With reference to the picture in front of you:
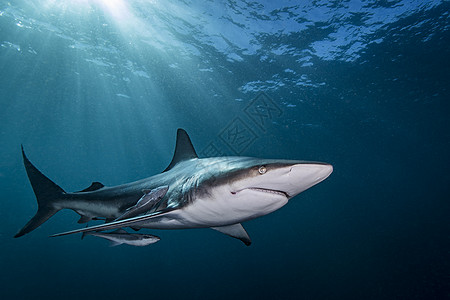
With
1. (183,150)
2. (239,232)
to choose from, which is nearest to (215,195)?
(239,232)

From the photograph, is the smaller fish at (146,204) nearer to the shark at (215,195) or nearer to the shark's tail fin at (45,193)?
the shark at (215,195)

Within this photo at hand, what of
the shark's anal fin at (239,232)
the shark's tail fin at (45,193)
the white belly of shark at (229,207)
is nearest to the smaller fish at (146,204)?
the white belly of shark at (229,207)

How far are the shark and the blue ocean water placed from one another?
262 cm

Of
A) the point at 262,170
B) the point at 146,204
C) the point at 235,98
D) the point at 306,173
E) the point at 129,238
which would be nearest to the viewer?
the point at 306,173

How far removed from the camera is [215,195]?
251cm

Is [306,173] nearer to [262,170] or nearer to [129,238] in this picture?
[262,170]

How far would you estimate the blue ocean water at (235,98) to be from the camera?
13516mm

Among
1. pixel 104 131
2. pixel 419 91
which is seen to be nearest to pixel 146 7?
pixel 419 91

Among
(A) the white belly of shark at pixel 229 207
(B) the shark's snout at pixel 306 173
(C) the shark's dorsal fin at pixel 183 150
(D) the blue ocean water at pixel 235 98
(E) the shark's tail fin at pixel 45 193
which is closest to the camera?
(B) the shark's snout at pixel 306 173

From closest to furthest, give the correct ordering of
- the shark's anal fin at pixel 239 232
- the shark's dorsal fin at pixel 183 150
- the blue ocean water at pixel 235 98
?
1. the shark's anal fin at pixel 239 232
2. the shark's dorsal fin at pixel 183 150
3. the blue ocean water at pixel 235 98

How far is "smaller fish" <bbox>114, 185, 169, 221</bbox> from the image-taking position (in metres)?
2.91

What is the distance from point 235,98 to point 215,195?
1981 cm

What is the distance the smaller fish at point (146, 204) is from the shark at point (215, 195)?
0.16 ft

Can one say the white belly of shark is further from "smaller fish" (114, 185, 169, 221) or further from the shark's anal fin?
the shark's anal fin
